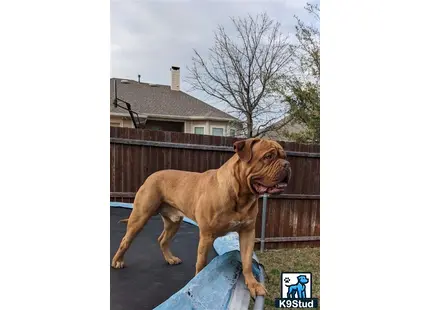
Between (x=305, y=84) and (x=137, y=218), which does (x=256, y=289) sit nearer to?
(x=137, y=218)

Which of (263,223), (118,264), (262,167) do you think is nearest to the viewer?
(262,167)

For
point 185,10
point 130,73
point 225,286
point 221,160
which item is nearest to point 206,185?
point 221,160

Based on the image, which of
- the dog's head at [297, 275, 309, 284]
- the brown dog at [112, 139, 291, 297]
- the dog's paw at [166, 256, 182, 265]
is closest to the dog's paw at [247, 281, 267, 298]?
the brown dog at [112, 139, 291, 297]

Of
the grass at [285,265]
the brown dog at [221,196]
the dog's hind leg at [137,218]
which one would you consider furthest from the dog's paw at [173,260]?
the grass at [285,265]

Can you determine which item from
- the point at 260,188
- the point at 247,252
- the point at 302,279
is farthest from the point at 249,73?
the point at 302,279

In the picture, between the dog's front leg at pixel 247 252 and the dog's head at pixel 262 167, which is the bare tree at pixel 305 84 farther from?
the dog's front leg at pixel 247 252
